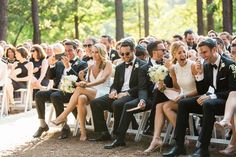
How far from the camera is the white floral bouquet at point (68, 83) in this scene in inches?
355

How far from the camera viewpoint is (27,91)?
40.2 ft

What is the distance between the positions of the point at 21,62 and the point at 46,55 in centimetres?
66

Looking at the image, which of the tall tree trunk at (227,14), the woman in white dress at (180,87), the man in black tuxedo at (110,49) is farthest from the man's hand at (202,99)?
the tall tree trunk at (227,14)

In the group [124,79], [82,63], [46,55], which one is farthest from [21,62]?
[124,79]

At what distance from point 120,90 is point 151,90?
0.57 metres

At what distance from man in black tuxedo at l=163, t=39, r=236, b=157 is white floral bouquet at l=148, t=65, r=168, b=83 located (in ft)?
1.76

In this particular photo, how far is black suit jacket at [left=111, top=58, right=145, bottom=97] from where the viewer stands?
8406 mm

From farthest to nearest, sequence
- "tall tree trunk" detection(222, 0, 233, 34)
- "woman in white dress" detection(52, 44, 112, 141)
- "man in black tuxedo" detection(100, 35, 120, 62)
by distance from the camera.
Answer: "tall tree trunk" detection(222, 0, 233, 34)
"man in black tuxedo" detection(100, 35, 120, 62)
"woman in white dress" detection(52, 44, 112, 141)

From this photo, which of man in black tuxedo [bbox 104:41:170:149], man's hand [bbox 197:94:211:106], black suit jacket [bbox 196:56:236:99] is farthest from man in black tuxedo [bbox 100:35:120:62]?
man's hand [bbox 197:94:211:106]

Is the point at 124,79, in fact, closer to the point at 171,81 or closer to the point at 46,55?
the point at 171,81

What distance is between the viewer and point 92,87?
911 centimetres

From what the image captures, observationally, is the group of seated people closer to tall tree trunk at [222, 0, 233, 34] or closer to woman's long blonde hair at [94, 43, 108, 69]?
woman's long blonde hair at [94, 43, 108, 69]

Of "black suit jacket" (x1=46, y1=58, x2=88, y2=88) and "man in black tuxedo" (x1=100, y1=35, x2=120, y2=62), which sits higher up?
"man in black tuxedo" (x1=100, y1=35, x2=120, y2=62)

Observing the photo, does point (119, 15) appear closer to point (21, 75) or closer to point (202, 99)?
point (21, 75)
